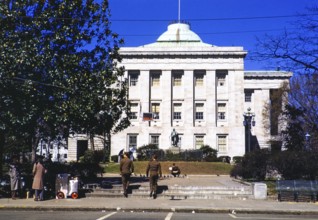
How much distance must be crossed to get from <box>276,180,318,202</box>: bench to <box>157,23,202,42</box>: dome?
54.9 m

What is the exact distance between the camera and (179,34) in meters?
76.3

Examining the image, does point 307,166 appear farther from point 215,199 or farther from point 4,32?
point 4,32

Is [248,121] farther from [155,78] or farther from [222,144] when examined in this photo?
[155,78]

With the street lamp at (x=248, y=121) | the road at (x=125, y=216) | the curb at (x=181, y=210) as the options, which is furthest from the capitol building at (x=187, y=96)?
the road at (x=125, y=216)

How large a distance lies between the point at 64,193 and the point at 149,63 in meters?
50.2

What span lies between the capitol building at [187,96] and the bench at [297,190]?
46603 millimetres

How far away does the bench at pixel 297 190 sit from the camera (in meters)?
20.8

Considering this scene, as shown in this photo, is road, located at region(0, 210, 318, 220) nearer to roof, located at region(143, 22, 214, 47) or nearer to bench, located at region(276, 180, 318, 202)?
bench, located at region(276, 180, 318, 202)

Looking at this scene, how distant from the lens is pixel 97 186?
22578 mm

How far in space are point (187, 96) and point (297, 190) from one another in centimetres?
4818

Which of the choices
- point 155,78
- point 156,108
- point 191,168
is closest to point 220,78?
point 155,78

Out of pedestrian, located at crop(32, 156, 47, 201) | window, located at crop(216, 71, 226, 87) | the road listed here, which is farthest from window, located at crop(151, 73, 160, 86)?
the road

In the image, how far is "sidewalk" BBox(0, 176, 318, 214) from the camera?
17.3m

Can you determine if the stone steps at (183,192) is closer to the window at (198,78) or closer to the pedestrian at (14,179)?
the pedestrian at (14,179)
